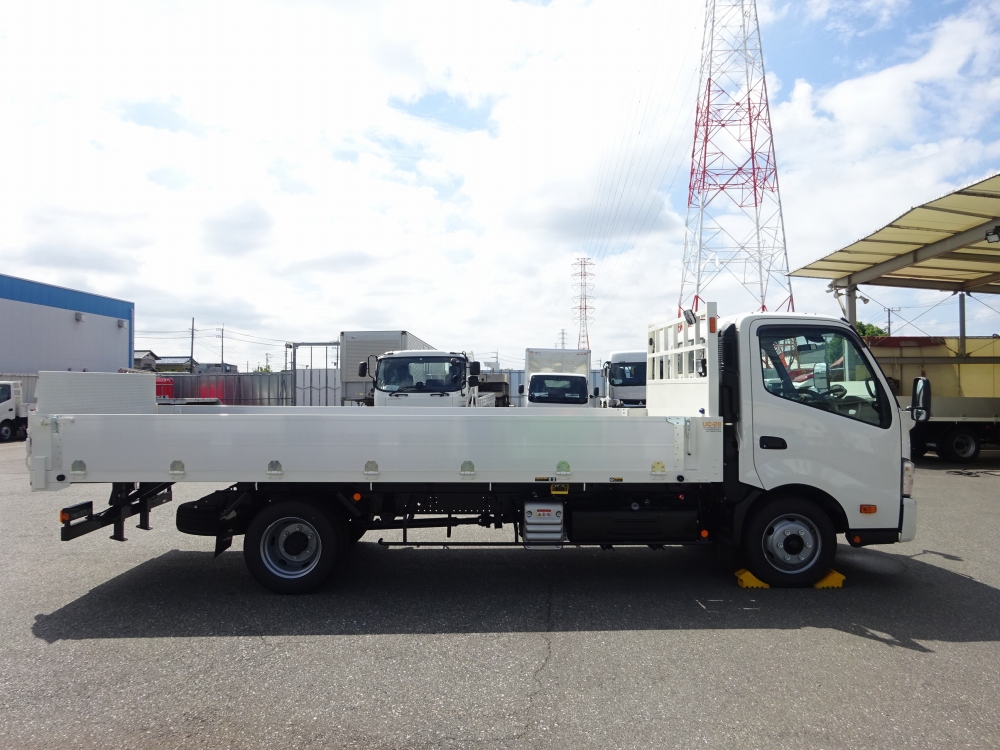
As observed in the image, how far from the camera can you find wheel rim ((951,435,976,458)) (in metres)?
15.3

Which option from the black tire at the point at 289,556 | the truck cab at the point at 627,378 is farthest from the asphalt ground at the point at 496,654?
the truck cab at the point at 627,378

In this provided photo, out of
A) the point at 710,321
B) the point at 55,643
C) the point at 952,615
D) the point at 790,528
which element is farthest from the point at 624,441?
the point at 55,643

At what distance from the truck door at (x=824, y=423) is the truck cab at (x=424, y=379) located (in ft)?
25.5

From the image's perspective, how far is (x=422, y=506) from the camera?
5969mm

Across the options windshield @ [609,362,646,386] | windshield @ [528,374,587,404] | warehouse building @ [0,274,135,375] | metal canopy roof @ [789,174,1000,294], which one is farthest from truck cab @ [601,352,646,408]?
warehouse building @ [0,274,135,375]

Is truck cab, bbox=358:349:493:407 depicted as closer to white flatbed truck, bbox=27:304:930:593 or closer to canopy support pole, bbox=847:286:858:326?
white flatbed truck, bbox=27:304:930:593

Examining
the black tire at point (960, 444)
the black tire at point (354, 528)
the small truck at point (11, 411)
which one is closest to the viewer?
the black tire at point (354, 528)

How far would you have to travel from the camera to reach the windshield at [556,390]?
19875 millimetres

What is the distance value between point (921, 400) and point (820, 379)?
883 millimetres

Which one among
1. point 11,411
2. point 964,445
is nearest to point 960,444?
point 964,445

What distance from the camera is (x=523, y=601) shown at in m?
5.63

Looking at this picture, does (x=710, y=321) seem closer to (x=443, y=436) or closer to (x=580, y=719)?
(x=443, y=436)

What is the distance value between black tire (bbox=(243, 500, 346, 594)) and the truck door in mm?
3680

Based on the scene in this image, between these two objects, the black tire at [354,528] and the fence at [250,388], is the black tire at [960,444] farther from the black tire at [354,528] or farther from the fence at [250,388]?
the fence at [250,388]
